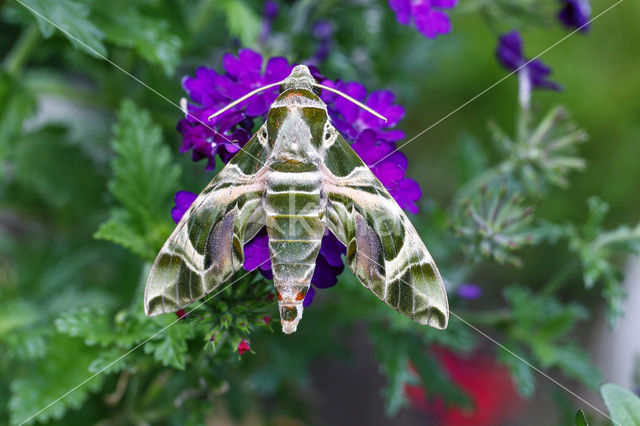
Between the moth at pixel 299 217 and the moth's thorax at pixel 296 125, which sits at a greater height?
the moth's thorax at pixel 296 125

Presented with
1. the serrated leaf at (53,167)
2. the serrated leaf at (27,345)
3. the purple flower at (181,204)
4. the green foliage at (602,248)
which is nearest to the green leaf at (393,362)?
the green foliage at (602,248)

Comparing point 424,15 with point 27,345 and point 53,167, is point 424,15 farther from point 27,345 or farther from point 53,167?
point 27,345

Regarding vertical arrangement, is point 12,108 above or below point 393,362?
above

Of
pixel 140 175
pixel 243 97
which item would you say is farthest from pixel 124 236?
pixel 243 97

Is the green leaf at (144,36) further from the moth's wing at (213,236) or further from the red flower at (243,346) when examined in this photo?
the red flower at (243,346)

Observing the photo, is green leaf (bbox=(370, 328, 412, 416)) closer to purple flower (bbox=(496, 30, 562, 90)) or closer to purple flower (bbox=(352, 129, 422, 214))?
purple flower (bbox=(352, 129, 422, 214))

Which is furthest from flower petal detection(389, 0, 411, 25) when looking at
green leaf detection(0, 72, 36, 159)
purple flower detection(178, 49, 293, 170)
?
green leaf detection(0, 72, 36, 159)

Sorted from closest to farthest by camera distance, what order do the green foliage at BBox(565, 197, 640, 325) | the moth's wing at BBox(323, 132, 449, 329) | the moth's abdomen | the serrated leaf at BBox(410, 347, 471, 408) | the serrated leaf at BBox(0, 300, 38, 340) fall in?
the moth's abdomen < the moth's wing at BBox(323, 132, 449, 329) < the green foliage at BBox(565, 197, 640, 325) < the serrated leaf at BBox(0, 300, 38, 340) < the serrated leaf at BBox(410, 347, 471, 408)
